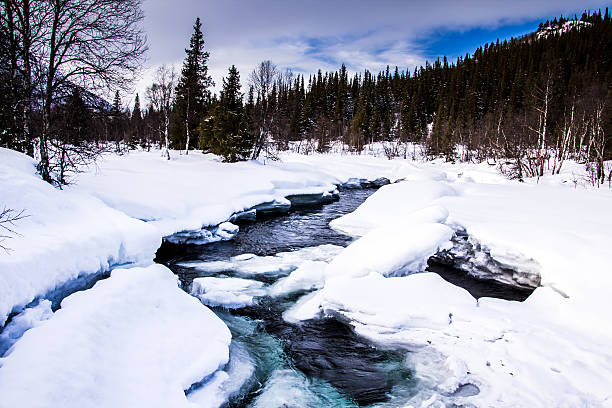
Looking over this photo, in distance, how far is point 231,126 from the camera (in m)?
25.4

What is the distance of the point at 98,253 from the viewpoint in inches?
250

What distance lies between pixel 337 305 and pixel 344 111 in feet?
248

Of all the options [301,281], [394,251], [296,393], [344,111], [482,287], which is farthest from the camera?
[344,111]

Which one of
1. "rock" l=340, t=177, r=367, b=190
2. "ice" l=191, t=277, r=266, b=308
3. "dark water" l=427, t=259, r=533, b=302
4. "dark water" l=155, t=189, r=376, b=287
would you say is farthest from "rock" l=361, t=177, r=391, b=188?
"ice" l=191, t=277, r=266, b=308

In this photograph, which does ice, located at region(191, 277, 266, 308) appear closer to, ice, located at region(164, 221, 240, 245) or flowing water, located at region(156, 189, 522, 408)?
flowing water, located at region(156, 189, 522, 408)

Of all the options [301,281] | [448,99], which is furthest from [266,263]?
[448,99]

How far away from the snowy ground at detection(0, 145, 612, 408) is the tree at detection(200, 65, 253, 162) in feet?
47.3

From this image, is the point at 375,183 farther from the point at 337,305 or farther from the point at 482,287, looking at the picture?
the point at 337,305

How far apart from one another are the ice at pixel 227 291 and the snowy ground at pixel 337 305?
44mm

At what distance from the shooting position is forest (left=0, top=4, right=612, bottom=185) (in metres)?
9.83

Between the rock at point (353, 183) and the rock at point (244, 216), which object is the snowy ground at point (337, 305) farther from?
the rock at point (353, 183)

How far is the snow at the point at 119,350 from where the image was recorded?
10.3ft

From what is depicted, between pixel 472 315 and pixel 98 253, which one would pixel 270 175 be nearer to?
pixel 98 253

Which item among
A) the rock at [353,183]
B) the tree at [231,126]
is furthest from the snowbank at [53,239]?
the rock at [353,183]
